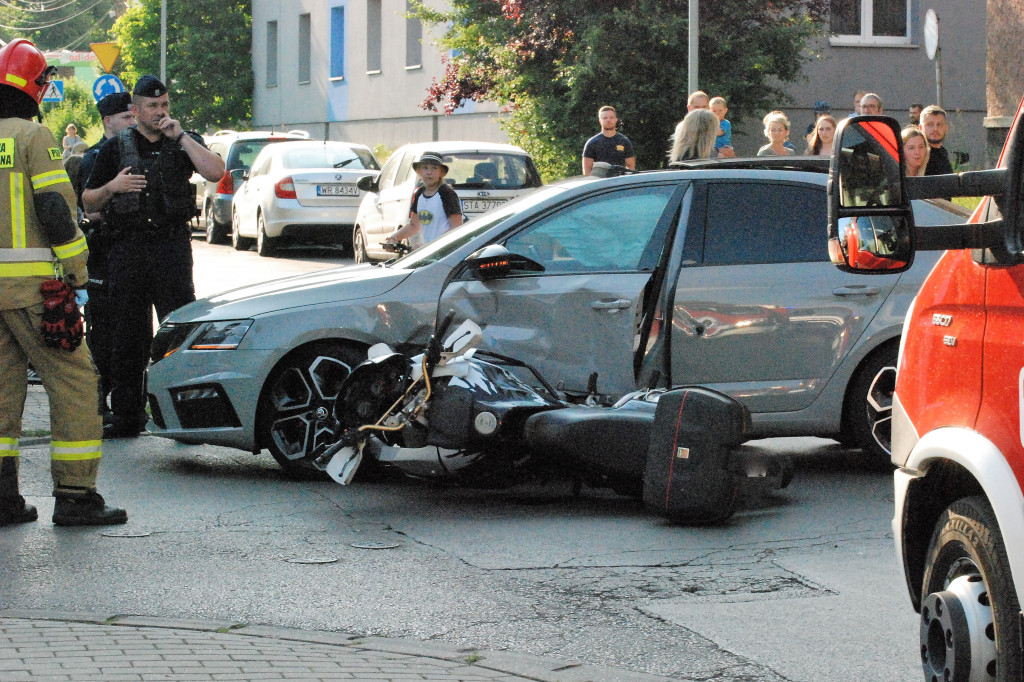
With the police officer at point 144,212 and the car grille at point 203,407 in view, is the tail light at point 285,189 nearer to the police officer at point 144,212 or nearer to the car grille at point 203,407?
the police officer at point 144,212

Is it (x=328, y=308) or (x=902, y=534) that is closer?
(x=902, y=534)

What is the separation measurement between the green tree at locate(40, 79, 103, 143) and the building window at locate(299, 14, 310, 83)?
1321 centimetres

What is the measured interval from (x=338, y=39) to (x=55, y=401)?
114 feet

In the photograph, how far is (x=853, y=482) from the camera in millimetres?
7656

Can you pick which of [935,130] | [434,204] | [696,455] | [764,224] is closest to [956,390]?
[696,455]

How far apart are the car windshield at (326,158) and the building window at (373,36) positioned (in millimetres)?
15115

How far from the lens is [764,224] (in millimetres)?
7734

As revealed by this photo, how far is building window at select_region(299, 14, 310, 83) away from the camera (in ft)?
139

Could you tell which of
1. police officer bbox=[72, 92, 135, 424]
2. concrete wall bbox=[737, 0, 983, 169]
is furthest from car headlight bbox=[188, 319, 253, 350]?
concrete wall bbox=[737, 0, 983, 169]

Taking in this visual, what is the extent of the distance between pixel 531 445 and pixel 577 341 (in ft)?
2.61

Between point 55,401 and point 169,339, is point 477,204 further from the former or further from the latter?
point 55,401

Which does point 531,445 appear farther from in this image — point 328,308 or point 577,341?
point 328,308

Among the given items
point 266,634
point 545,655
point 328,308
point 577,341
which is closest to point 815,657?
point 545,655

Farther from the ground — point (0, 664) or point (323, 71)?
point (323, 71)
